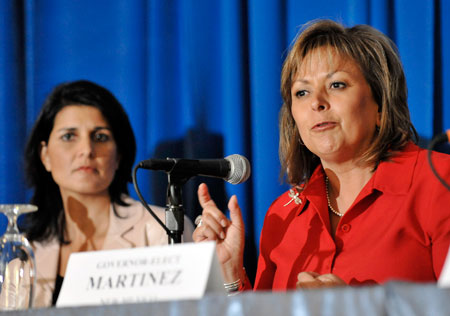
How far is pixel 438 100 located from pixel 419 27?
9.3 inches

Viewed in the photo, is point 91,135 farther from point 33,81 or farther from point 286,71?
point 286,71

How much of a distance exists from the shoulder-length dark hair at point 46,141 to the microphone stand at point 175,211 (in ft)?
3.39

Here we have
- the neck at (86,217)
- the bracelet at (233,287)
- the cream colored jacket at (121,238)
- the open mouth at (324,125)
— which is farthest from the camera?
the neck at (86,217)

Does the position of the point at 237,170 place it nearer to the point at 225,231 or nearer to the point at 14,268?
the point at 225,231

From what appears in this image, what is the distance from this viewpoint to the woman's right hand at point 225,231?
124cm

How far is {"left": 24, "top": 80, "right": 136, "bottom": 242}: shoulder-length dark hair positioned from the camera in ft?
6.98

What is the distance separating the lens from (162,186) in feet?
7.09

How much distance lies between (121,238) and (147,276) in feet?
4.17

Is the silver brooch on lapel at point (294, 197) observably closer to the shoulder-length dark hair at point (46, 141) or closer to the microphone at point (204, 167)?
the microphone at point (204, 167)

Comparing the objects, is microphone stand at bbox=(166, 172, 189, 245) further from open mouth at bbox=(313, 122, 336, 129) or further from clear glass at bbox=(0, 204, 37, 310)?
open mouth at bbox=(313, 122, 336, 129)

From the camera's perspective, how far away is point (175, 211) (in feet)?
3.69

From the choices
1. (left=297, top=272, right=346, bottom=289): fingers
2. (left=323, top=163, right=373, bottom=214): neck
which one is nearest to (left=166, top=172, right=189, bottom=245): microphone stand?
(left=297, top=272, right=346, bottom=289): fingers

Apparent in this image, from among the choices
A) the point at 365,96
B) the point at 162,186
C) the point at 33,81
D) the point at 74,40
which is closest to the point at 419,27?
the point at 365,96

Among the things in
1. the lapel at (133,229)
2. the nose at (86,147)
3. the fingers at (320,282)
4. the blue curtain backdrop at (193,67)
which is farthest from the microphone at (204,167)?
the nose at (86,147)
